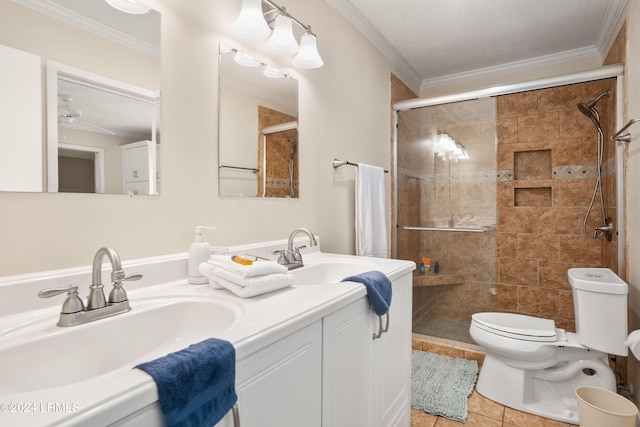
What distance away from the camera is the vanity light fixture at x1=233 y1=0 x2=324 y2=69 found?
1.43 meters

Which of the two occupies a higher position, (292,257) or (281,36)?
(281,36)

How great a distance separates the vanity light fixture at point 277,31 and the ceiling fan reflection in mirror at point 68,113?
0.74 meters

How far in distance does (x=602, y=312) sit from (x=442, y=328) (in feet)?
3.77

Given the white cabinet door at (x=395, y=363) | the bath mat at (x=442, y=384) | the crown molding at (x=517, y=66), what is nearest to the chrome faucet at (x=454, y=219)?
the bath mat at (x=442, y=384)

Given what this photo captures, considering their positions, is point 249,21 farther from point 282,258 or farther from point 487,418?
point 487,418

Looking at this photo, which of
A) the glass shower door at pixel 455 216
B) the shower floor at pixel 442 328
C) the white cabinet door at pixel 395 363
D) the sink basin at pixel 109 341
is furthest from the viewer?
the glass shower door at pixel 455 216

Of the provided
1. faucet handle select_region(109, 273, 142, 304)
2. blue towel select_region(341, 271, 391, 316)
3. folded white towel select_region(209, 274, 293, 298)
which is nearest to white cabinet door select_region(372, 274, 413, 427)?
blue towel select_region(341, 271, 391, 316)

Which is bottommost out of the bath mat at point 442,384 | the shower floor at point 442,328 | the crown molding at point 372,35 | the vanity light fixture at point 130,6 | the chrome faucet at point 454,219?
the bath mat at point 442,384

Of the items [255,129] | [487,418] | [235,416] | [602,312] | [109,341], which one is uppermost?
[255,129]

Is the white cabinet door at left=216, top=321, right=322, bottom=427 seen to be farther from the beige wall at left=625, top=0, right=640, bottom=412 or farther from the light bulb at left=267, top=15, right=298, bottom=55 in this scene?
the beige wall at left=625, top=0, right=640, bottom=412

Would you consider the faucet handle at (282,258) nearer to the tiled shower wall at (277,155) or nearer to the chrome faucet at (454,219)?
the tiled shower wall at (277,155)

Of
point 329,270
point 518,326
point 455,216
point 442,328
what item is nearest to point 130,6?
point 329,270

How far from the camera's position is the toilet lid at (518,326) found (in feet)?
6.41

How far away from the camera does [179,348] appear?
0.90 m
